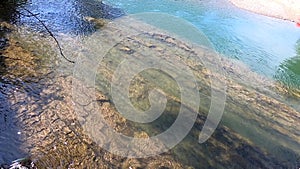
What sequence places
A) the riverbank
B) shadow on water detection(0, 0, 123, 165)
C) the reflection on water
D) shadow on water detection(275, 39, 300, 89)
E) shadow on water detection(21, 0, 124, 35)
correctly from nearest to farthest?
shadow on water detection(0, 0, 123, 165) < the reflection on water < shadow on water detection(21, 0, 124, 35) < shadow on water detection(275, 39, 300, 89) < the riverbank

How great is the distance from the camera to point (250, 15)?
1838 centimetres

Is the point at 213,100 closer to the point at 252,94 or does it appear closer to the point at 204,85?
the point at 204,85

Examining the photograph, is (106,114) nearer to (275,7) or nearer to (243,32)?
(243,32)

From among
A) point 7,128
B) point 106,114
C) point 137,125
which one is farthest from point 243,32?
point 7,128

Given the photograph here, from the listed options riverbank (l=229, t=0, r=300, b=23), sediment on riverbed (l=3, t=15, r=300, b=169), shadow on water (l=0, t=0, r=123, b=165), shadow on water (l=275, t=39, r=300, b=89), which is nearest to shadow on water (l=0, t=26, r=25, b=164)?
shadow on water (l=0, t=0, r=123, b=165)

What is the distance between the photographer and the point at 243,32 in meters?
15.5

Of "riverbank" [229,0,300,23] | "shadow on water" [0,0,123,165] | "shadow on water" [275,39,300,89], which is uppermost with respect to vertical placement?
"riverbank" [229,0,300,23]

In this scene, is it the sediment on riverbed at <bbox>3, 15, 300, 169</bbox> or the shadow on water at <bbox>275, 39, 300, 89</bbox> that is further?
the shadow on water at <bbox>275, 39, 300, 89</bbox>

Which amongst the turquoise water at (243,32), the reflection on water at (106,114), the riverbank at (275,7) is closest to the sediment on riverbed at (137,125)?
the reflection on water at (106,114)

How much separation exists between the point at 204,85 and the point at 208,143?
288 cm

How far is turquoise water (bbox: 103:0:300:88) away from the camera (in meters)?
13.0

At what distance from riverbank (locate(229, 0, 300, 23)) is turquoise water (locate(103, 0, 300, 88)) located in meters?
0.69

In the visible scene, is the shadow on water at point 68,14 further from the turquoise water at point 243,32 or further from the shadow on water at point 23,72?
the turquoise water at point 243,32

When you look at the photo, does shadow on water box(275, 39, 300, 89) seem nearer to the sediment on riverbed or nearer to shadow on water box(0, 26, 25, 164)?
the sediment on riverbed
